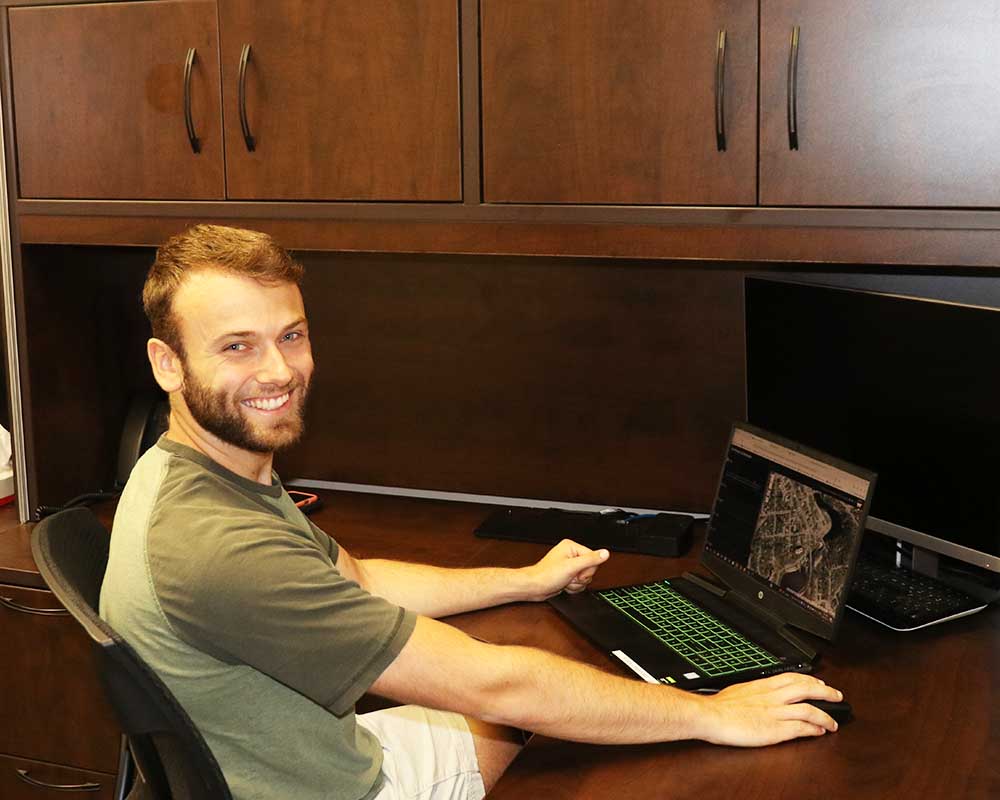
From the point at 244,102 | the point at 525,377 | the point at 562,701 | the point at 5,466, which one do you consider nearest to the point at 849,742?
the point at 562,701

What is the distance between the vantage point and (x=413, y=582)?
79.0 inches

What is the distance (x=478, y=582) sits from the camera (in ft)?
6.56

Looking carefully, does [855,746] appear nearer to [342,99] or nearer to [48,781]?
[342,99]

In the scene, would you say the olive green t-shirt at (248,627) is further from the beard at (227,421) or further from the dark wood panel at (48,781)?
the dark wood panel at (48,781)

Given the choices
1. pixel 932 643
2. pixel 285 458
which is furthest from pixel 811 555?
pixel 285 458

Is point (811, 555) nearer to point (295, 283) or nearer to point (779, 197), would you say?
point (779, 197)

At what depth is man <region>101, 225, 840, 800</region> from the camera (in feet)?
4.78

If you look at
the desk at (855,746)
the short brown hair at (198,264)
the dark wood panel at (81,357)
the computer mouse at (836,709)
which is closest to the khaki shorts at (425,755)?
the desk at (855,746)

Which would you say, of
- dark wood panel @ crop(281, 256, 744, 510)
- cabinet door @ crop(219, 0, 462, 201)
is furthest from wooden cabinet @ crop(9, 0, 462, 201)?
dark wood panel @ crop(281, 256, 744, 510)

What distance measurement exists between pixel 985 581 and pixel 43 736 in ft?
5.54

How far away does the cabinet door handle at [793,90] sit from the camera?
1.82m

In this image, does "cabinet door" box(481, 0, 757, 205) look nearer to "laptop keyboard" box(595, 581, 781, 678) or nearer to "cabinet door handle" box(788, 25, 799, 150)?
"cabinet door handle" box(788, 25, 799, 150)

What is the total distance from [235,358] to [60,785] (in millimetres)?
1106

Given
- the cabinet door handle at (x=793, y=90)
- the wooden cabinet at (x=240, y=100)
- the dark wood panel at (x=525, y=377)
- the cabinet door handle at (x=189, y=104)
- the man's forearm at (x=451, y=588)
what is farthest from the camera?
the dark wood panel at (x=525, y=377)
